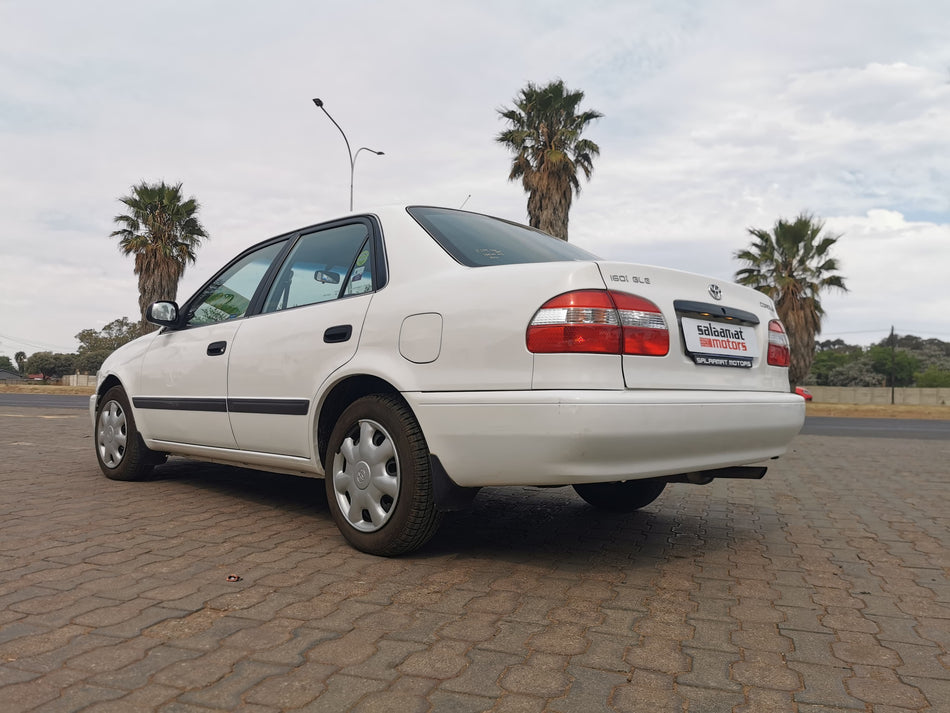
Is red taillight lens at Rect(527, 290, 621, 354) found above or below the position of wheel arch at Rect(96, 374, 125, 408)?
above

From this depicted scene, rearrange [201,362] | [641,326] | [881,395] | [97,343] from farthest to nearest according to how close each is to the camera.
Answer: [97,343] < [881,395] < [201,362] < [641,326]

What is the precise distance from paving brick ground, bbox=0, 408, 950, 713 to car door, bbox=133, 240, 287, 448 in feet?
1.56

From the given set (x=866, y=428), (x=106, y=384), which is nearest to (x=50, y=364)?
(x=866, y=428)

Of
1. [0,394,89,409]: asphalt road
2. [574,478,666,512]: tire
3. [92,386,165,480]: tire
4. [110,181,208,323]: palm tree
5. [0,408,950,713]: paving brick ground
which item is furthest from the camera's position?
[110,181,208,323]: palm tree

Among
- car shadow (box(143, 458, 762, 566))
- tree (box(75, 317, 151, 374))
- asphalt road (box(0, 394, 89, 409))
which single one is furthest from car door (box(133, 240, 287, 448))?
tree (box(75, 317, 151, 374))

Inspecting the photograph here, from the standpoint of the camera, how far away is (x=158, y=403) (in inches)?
199

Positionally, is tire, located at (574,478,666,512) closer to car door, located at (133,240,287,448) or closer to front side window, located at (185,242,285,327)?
car door, located at (133,240,287,448)

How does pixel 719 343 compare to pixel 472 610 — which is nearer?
pixel 472 610

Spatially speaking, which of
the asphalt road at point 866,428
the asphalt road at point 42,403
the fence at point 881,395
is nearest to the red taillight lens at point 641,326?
the asphalt road at point 866,428

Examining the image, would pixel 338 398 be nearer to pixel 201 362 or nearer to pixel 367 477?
pixel 367 477

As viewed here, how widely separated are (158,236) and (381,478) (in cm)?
3102

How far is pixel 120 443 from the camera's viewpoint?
18.2ft

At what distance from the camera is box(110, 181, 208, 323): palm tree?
3106cm

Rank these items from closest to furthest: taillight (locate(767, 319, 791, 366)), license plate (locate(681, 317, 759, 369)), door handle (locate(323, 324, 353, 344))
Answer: license plate (locate(681, 317, 759, 369)) < door handle (locate(323, 324, 353, 344)) < taillight (locate(767, 319, 791, 366))
